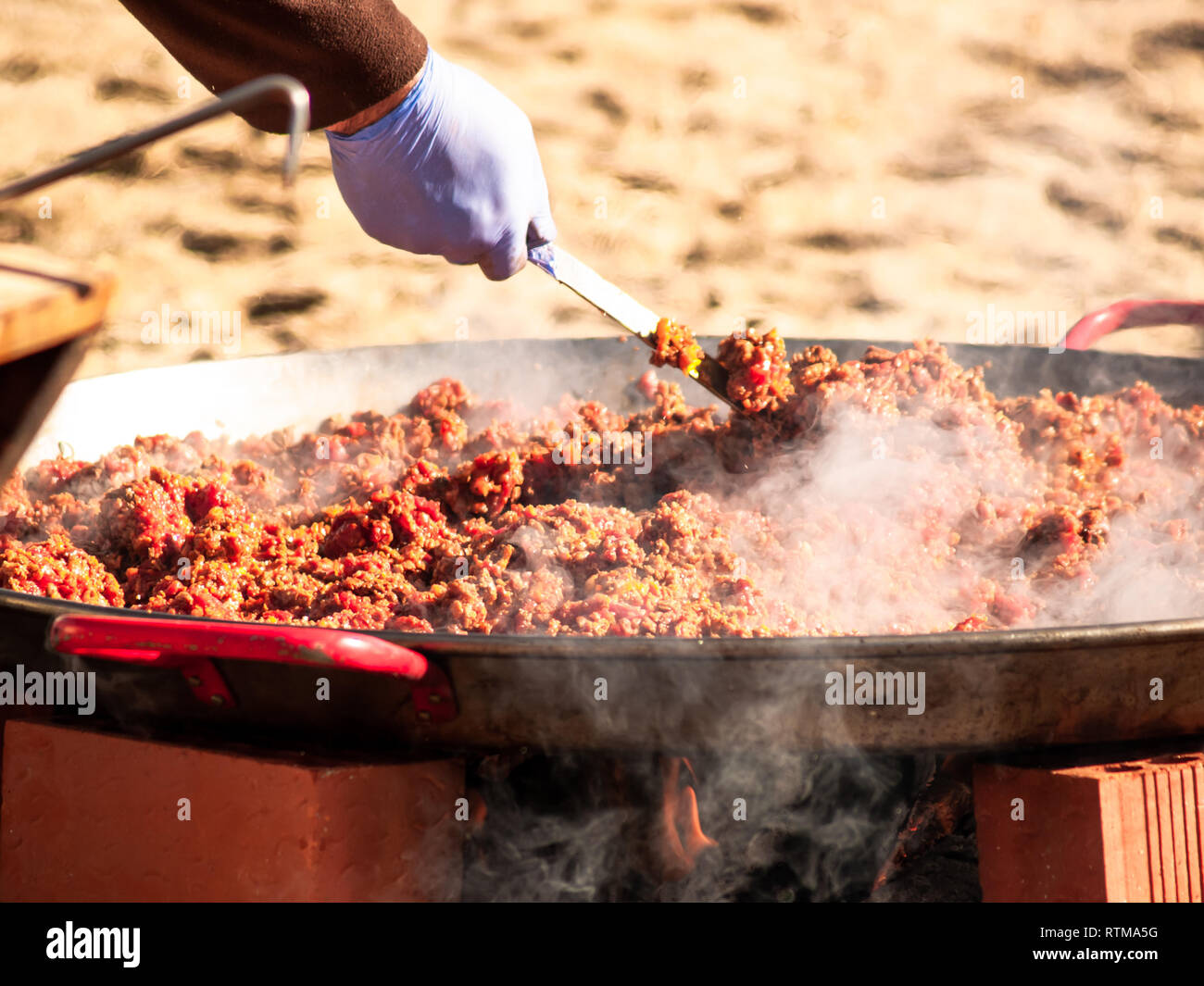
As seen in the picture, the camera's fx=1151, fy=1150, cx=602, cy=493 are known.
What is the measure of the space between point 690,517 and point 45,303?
5.48 ft

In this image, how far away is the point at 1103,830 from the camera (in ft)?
5.51

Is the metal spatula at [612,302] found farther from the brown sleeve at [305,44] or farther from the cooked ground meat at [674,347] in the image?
the brown sleeve at [305,44]

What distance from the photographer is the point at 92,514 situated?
2533 millimetres

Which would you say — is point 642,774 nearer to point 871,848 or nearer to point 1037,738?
point 871,848

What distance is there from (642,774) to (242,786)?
63 cm

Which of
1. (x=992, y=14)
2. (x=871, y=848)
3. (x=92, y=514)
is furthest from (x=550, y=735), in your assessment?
(x=992, y=14)

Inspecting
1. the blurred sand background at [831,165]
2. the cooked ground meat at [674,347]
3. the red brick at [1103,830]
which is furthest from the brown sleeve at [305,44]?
the blurred sand background at [831,165]

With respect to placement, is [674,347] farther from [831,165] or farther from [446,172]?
[831,165]

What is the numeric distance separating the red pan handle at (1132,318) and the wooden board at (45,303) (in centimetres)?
281

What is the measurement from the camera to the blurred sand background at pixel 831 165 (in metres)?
6.09

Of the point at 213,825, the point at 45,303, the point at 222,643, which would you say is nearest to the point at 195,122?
the point at 45,303

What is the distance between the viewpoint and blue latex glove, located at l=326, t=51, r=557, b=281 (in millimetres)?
2576

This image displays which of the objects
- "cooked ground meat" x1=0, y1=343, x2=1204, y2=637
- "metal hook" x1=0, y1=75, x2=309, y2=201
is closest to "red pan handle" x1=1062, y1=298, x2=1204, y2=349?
"cooked ground meat" x1=0, y1=343, x2=1204, y2=637
